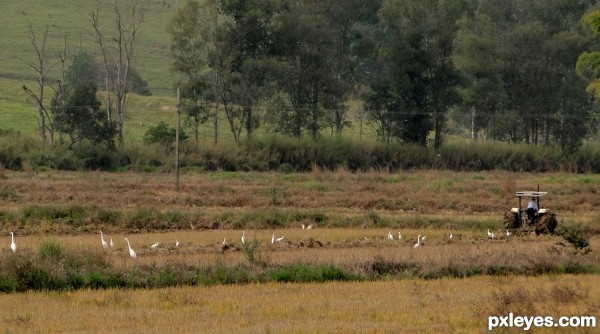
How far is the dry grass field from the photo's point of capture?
13.7 m

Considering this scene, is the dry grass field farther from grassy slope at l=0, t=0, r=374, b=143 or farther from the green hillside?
the green hillside

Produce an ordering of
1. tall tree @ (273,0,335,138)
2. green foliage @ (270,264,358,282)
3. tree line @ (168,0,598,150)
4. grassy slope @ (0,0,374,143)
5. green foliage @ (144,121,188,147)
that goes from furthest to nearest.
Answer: grassy slope @ (0,0,374,143) < tall tree @ (273,0,335,138) < tree line @ (168,0,598,150) < green foliage @ (144,121,188,147) < green foliage @ (270,264,358,282)

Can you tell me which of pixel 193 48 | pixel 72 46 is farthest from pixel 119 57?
pixel 72 46

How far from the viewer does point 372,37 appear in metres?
72.3

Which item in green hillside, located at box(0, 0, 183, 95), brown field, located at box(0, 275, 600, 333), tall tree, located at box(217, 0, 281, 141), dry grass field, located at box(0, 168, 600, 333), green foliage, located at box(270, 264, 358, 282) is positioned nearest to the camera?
brown field, located at box(0, 275, 600, 333)

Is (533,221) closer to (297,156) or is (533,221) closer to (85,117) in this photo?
(297,156)

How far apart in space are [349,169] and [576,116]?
Result: 64.4 ft

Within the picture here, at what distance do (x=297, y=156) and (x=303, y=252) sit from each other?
35.7 m

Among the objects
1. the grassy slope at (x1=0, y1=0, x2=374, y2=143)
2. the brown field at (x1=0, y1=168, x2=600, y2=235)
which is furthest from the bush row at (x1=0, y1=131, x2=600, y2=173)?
the grassy slope at (x1=0, y1=0, x2=374, y2=143)

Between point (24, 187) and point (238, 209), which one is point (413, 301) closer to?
point (238, 209)

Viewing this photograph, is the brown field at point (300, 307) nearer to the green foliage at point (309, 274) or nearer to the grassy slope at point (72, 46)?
the green foliage at point (309, 274)

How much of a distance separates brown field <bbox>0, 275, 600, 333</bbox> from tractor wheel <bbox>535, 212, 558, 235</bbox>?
9055mm

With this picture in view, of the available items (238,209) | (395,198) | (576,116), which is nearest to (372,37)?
(576,116)

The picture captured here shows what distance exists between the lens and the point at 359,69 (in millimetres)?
69125
